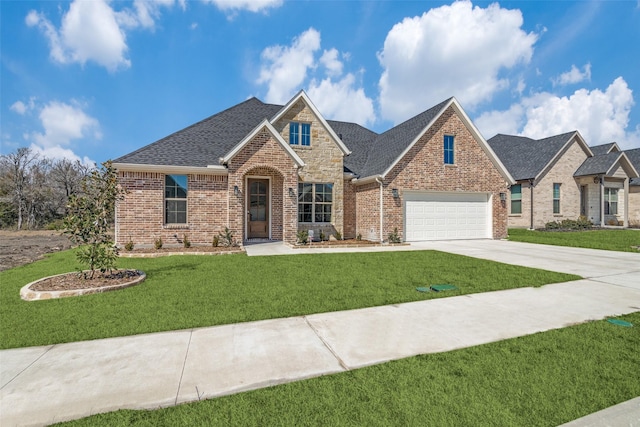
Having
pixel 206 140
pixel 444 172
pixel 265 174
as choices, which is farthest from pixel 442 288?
pixel 206 140

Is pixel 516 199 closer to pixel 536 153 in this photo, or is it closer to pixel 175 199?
pixel 536 153

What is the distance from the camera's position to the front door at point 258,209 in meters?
14.5

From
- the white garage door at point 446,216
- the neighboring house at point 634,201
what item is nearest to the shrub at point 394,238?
the white garage door at point 446,216

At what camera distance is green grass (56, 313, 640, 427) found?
8.07 ft

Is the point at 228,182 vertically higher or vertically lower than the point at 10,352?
higher

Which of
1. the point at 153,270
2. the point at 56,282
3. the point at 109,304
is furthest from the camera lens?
the point at 153,270

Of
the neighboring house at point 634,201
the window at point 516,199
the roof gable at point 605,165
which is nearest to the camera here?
the roof gable at point 605,165

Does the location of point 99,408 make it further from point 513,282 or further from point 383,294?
point 513,282

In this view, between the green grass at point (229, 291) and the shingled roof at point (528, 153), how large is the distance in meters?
16.5

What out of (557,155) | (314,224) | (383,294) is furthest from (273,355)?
(557,155)

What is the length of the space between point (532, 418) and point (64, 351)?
5.03m

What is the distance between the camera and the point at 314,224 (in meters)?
15.0

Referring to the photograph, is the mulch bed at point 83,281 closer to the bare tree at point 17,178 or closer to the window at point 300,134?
the window at point 300,134

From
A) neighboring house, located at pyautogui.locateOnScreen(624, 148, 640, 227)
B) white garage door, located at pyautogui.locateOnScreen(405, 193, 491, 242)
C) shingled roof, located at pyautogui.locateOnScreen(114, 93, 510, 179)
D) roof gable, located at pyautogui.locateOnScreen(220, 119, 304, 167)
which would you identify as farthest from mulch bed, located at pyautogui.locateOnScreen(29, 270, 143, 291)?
neighboring house, located at pyautogui.locateOnScreen(624, 148, 640, 227)
